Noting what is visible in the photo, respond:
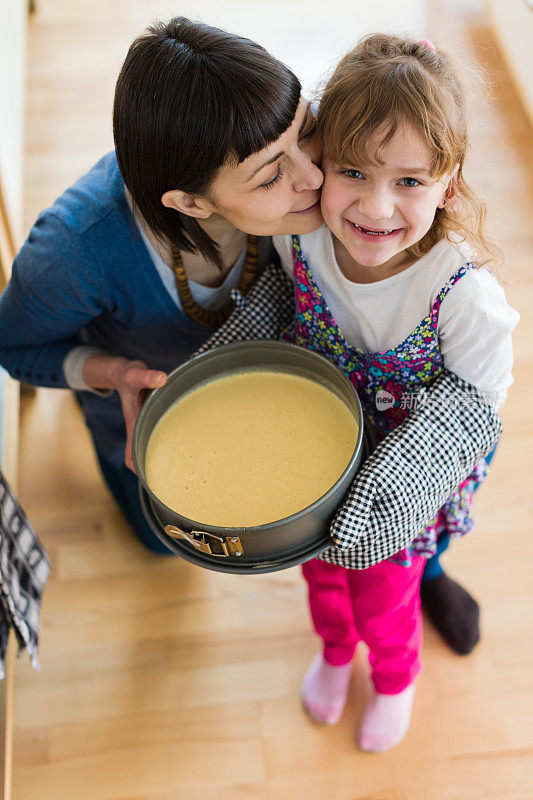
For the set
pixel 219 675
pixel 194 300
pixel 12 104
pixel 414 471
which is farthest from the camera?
pixel 12 104

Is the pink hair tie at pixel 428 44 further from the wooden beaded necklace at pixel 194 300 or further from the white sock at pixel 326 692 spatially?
the white sock at pixel 326 692

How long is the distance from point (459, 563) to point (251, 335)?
72 cm

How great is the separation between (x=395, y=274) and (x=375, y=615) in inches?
22.1

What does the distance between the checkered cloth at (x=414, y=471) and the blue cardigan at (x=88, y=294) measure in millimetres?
422

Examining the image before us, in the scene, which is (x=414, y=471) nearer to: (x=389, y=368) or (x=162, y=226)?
(x=389, y=368)

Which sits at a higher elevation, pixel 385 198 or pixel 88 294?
pixel 385 198

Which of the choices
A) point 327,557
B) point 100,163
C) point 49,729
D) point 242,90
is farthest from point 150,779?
point 242,90

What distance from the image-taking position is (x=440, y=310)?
1.07 meters

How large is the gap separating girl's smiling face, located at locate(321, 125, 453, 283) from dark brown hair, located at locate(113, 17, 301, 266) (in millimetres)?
106

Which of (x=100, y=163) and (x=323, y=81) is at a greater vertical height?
(x=323, y=81)

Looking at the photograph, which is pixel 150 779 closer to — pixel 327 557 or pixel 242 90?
pixel 327 557

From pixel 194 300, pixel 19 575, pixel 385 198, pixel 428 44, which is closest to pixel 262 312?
pixel 194 300

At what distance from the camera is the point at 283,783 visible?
1430 millimetres

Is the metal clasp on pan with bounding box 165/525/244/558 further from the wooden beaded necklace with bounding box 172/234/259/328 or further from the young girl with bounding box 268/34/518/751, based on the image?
the wooden beaded necklace with bounding box 172/234/259/328
